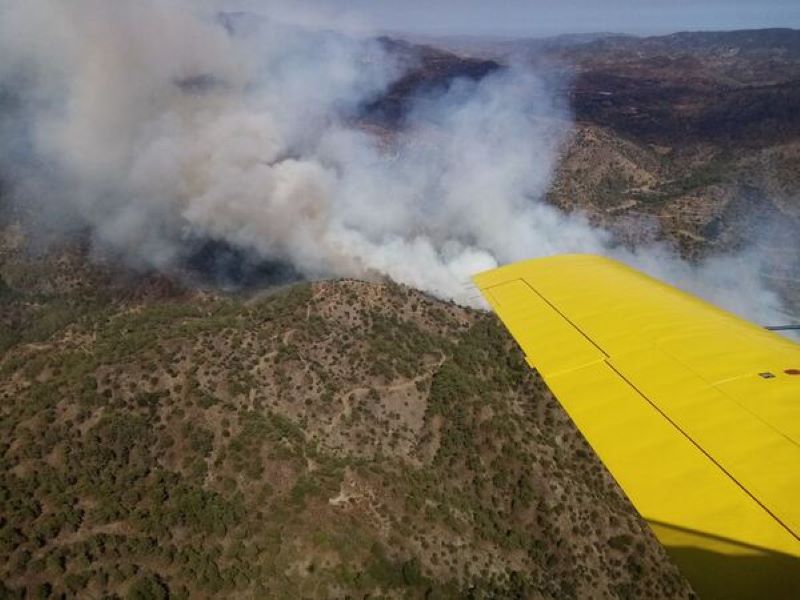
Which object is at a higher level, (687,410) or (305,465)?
(687,410)

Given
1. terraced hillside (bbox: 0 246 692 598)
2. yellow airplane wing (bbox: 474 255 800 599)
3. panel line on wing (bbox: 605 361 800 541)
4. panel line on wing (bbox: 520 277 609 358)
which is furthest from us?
terraced hillside (bbox: 0 246 692 598)

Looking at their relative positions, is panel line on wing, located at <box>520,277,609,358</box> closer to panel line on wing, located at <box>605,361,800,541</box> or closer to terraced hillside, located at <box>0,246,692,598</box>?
panel line on wing, located at <box>605,361,800,541</box>

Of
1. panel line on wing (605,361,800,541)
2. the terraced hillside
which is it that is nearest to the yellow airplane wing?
panel line on wing (605,361,800,541)

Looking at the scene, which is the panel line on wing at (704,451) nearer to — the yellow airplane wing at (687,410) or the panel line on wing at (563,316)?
the yellow airplane wing at (687,410)

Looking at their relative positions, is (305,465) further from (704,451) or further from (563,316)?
(704,451)

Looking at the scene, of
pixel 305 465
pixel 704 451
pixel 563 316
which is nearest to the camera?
pixel 704 451

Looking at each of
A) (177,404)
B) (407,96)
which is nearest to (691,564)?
(177,404)

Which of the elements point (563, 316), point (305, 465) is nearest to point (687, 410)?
point (563, 316)
